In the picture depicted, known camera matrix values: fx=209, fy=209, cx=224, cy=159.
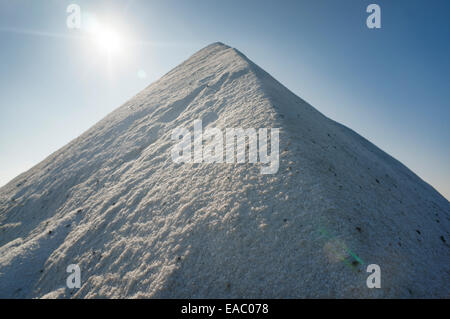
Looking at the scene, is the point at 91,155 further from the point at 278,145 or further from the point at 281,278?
the point at 281,278

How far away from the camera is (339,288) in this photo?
9.78ft

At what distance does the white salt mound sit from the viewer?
336 centimetres

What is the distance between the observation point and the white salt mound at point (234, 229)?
3.36m

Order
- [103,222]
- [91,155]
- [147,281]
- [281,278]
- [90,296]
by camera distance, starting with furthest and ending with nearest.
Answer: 1. [91,155]
2. [103,222]
3. [90,296]
4. [147,281]
5. [281,278]

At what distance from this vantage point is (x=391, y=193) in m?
6.05

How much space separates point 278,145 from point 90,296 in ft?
17.2

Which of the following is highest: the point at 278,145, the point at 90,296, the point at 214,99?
the point at 214,99

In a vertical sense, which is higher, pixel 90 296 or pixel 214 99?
pixel 214 99

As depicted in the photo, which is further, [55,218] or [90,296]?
[55,218]

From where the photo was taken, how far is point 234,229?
4.09 metres
